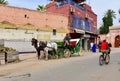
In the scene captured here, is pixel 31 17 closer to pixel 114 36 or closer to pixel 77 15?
pixel 77 15

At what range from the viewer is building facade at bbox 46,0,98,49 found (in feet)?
135

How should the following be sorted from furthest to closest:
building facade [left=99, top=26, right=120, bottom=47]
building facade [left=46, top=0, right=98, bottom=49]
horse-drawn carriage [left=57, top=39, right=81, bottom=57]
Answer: building facade [left=99, top=26, right=120, bottom=47] → building facade [left=46, top=0, right=98, bottom=49] → horse-drawn carriage [left=57, top=39, right=81, bottom=57]

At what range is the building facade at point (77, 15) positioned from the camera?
4101 centimetres

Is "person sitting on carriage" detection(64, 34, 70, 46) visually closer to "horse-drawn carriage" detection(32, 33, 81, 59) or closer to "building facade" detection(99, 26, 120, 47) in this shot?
"horse-drawn carriage" detection(32, 33, 81, 59)

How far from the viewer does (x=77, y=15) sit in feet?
143

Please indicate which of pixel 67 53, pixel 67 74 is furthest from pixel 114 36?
pixel 67 74

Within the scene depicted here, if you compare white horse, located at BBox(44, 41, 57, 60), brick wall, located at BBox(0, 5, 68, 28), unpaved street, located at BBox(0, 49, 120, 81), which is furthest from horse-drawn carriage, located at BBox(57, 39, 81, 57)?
unpaved street, located at BBox(0, 49, 120, 81)

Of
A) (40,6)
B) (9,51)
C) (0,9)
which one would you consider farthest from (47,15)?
(40,6)

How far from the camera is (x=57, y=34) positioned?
37.6 meters

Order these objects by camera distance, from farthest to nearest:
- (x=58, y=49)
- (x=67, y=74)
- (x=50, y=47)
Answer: (x=58, y=49) → (x=50, y=47) → (x=67, y=74)

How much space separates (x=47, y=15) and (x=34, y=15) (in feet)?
9.10

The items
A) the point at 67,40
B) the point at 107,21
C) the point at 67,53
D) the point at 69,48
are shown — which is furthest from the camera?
the point at 107,21

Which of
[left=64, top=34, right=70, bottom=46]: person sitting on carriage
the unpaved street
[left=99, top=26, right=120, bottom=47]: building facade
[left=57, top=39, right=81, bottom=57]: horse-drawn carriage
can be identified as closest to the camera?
the unpaved street

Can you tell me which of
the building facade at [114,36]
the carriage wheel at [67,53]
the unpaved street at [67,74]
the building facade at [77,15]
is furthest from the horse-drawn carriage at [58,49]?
the building facade at [114,36]
